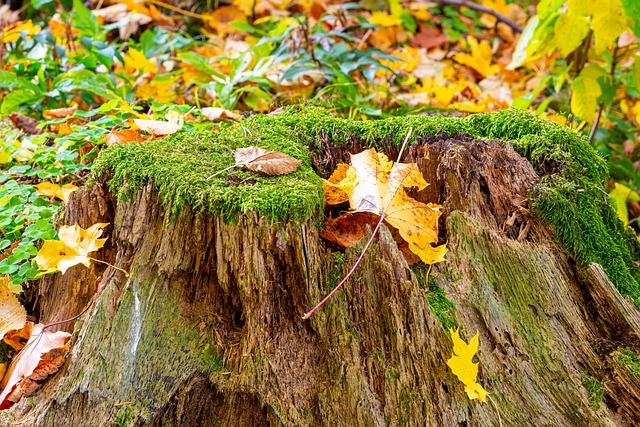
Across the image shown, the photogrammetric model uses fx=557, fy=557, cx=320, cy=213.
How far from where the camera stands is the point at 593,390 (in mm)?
1902

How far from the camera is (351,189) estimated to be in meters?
1.97

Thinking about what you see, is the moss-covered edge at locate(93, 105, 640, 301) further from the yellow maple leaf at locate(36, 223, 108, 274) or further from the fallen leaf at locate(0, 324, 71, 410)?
the fallen leaf at locate(0, 324, 71, 410)

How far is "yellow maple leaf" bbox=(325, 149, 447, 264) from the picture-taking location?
6.31ft

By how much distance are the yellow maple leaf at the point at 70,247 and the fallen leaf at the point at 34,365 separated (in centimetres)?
24

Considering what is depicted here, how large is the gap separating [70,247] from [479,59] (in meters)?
4.31

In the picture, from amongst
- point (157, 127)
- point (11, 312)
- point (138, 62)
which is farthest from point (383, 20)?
point (11, 312)

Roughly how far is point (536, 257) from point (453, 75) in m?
3.37

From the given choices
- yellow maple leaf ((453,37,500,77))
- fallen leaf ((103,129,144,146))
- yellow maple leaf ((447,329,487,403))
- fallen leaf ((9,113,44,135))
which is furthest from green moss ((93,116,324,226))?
yellow maple leaf ((453,37,500,77))

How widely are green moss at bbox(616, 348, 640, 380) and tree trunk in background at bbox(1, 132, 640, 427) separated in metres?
0.01

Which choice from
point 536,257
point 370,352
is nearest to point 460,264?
point 536,257

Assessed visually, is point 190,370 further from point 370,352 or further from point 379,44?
point 379,44

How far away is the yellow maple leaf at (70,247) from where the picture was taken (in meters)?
1.89

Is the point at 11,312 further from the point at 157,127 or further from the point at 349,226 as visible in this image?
the point at 349,226

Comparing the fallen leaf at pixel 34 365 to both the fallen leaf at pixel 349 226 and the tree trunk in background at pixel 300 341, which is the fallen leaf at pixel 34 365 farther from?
the fallen leaf at pixel 349 226
